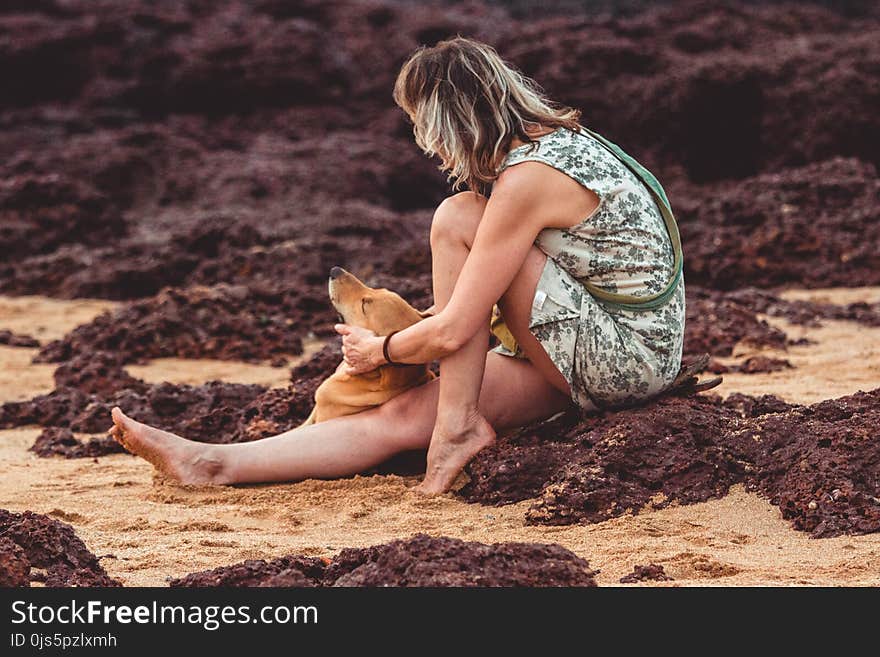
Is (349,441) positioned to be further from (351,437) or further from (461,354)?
(461,354)

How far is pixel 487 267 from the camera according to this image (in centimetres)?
406

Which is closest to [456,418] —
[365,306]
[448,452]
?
[448,452]

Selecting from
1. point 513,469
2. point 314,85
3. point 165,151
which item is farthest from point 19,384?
point 314,85

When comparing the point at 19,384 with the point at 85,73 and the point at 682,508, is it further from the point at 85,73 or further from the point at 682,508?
the point at 85,73

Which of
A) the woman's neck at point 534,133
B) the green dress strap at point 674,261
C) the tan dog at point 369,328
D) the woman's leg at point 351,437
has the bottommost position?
the woman's leg at point 351,437

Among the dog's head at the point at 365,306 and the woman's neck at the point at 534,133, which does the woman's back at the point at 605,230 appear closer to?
the woman's neck at the point at 534,133

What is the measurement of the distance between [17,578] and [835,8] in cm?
1745

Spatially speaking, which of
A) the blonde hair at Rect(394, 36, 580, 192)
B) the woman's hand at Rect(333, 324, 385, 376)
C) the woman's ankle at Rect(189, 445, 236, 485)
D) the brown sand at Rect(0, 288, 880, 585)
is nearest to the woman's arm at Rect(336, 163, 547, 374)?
the blonde hair at Rect(394, 36, 580, 192)

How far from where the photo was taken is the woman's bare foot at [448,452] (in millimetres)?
4289

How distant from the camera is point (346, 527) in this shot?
3.98 m

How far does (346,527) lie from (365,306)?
2.77 feet

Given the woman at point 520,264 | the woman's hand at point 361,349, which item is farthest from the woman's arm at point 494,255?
the woman's hand at point 361,349

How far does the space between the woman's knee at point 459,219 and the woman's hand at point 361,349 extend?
40 centimetres

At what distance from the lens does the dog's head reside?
4469mm
